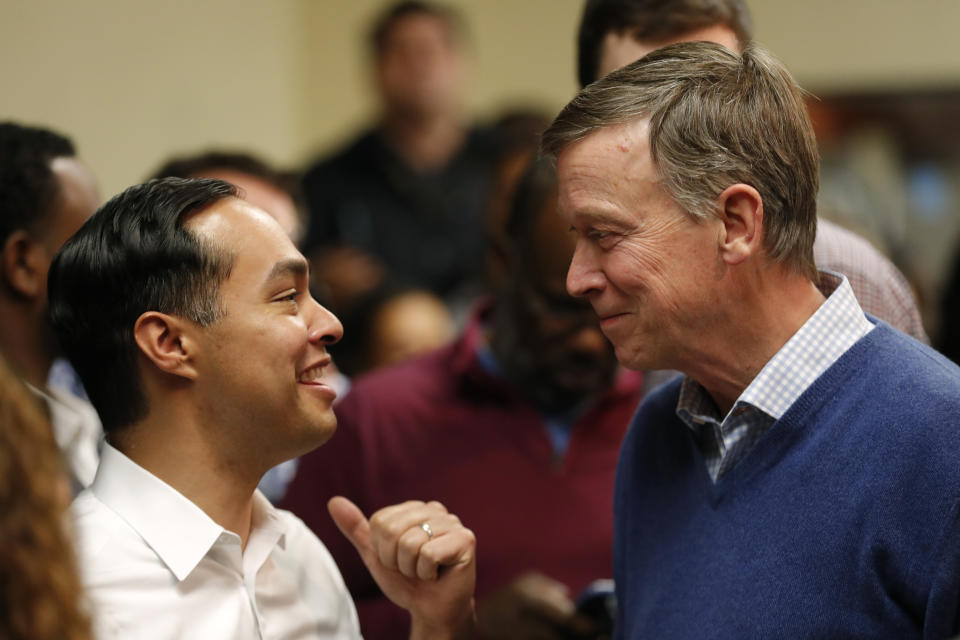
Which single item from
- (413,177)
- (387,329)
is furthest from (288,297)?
(413,177)

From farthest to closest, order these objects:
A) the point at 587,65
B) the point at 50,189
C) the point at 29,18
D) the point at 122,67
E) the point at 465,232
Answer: the point at 465,232 < the point at 122,67 < the point at 29,18 < the point at 587,65 < the point at 50,189

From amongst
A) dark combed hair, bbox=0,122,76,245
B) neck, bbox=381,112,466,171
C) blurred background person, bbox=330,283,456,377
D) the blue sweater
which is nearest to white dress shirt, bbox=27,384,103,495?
dark combed hair, bbox=0,122,76,245

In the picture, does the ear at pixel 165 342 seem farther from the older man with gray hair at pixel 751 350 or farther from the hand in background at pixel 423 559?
the older man with gray hair at pixel 751 350

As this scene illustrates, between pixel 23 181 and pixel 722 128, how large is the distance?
1095 mm

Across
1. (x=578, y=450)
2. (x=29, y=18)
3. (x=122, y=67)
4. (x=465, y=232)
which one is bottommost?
(x=465, y=232)

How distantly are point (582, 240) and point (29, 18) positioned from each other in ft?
7.19

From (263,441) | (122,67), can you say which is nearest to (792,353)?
(263,441)

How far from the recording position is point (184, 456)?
1457mm

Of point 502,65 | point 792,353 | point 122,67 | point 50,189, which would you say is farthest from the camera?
point 502,65

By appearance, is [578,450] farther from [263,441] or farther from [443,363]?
[263,441]

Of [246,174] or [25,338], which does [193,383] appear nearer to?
[25,338]

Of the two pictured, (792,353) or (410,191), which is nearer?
(792,353)

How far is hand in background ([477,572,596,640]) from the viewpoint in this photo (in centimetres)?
203

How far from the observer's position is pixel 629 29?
1917 millimetres
